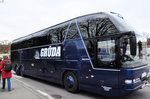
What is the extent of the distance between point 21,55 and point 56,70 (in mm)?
5750

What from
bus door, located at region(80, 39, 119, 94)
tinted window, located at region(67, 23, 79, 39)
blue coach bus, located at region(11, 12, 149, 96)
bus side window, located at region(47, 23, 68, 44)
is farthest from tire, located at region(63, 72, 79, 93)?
bus side window, located at region(47, 23, 68, 44)

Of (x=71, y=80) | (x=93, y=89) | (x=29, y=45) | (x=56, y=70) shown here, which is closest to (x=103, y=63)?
(x=93, y=89)

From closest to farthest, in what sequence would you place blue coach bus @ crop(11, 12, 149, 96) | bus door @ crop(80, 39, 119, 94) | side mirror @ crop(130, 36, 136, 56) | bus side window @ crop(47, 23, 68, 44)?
side mirror @ crop(130, 36, 136, 56)
blue coach bus @ crop(11, 12, 149, 96)
bus door @ crop(80, 39, 119, 94)
bus side window @ crop(47, 23, 68, 44)

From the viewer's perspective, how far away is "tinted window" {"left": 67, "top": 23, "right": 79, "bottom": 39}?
5680 mm

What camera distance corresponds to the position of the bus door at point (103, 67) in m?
4.12

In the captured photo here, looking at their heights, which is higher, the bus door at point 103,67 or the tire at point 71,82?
the bus door at point 103,67

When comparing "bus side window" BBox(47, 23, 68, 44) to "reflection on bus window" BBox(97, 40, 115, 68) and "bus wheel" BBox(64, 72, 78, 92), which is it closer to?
"bus wheel" BBox(64, 72, 78, 92)

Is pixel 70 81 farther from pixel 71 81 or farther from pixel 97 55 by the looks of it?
pixel 97 55

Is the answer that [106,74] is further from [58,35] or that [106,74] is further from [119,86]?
[58,35]

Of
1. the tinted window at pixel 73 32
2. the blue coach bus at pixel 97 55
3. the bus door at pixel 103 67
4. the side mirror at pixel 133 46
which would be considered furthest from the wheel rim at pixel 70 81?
the side mirror at pixel 133 46

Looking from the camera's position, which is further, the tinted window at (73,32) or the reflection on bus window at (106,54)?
the tinted window at (73,32)

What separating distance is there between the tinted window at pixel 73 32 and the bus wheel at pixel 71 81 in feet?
5.79

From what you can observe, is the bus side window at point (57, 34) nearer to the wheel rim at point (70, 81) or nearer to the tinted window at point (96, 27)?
the tinted window at point (96, 27)

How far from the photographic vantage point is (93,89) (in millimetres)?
4727
